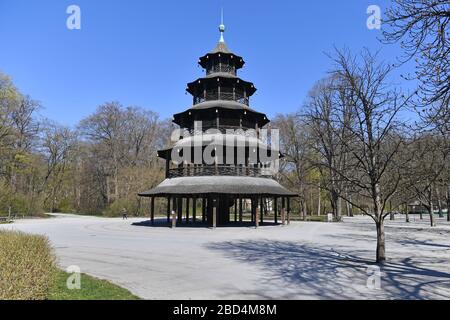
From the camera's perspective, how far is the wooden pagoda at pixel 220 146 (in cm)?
2783

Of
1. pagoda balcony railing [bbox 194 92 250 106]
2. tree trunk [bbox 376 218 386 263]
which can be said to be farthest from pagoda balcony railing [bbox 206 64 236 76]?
tree trunk [bbox 376 218 386 263]

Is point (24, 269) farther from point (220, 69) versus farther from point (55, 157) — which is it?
point (55, 157)

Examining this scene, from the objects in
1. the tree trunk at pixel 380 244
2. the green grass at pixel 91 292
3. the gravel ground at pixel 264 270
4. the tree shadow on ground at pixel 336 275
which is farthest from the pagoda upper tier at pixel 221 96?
the green grass at pixel 91 292

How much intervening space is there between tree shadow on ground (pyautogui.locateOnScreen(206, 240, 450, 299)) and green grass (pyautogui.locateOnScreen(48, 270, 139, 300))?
2472mm

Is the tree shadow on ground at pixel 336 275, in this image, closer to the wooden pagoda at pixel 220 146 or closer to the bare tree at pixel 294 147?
the wooden pagoda at pixel 220 146

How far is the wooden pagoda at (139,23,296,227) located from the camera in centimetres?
2783

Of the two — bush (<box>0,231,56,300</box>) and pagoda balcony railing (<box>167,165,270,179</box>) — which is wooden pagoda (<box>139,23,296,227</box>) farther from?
bush (<box>0,231,56,300</box>)

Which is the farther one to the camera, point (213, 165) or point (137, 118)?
point (137, 118)

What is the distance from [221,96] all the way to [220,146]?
6.34 meters

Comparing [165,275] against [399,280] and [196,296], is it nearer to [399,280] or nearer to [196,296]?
[196,296]

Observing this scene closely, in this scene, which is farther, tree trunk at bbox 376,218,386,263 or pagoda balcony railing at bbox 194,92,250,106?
pagoda balcony railing at bbox 194,92,250,106

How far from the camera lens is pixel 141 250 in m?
15.3
